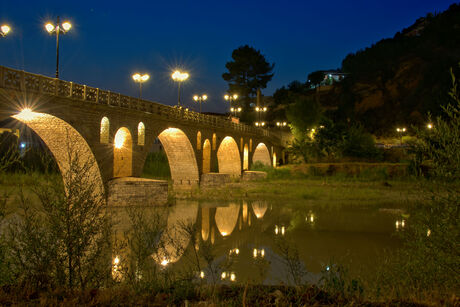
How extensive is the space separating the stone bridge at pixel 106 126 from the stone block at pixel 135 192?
0.57 metres

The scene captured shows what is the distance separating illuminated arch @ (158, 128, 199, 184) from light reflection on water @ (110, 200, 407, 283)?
261 inches

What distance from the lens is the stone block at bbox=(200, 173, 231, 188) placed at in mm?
29375

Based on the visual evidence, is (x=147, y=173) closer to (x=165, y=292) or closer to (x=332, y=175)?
(x=332, y=175)

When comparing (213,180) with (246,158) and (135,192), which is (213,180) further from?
(246,158)

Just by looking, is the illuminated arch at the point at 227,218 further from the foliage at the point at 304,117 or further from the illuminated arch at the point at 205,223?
the foliage at the point at 304,117

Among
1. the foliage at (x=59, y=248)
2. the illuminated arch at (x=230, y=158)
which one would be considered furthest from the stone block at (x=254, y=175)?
the foliage at (x=59, y=248)

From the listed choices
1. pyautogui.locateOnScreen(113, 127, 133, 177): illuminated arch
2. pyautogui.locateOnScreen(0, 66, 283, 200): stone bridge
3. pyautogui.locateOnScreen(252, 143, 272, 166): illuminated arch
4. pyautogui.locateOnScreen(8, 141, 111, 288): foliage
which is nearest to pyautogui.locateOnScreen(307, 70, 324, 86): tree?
pyautogui.locateOnScreen(252, 143, 272, 166): illuminated arch

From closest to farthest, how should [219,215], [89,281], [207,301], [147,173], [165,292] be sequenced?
[207,301]
[165,292]
[89,281]
[219,215]
[147,173]

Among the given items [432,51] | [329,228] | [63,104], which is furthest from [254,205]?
[432,51]

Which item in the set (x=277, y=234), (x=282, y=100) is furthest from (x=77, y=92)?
(x=282, y=100)

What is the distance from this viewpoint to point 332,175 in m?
33.3

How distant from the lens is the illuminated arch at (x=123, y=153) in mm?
19750

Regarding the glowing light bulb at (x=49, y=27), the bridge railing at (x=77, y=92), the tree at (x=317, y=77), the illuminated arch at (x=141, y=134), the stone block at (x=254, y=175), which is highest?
the tree at (x=317, y=77)

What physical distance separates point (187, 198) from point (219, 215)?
563 cm
